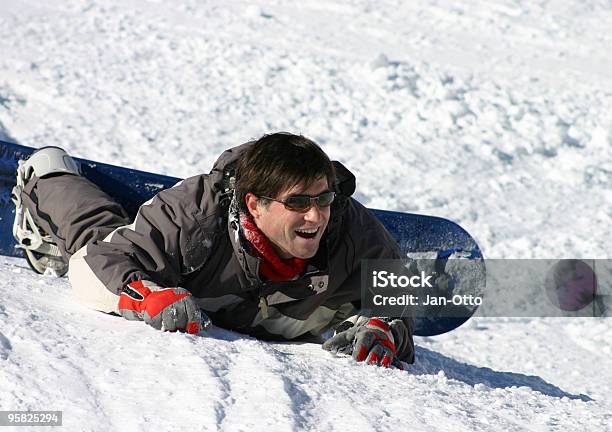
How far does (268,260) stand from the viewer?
3312 millimetres

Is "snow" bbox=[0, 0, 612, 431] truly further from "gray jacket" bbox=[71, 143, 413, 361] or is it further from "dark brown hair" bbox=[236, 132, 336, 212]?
"dark brown hair" bbox=[236, 132, 336, 212]

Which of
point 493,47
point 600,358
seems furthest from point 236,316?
point 493,47

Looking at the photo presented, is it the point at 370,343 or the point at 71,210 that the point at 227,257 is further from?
the point at 71,210

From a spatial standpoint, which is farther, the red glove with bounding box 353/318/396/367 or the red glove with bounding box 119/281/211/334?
the red glove with bounding box 353/318/396/367

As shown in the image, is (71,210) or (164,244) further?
(71,210)

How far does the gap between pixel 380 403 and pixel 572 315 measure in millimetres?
2749

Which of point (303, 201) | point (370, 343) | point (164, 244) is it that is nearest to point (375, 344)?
point (370, 343)

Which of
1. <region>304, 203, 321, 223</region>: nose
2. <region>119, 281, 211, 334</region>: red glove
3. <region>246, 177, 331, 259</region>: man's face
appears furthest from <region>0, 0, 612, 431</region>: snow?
<region>304, 203, 321, 223</region>: nose

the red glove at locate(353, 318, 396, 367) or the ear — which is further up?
the ear

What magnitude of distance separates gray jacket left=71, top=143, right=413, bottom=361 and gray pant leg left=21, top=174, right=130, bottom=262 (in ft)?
1.22

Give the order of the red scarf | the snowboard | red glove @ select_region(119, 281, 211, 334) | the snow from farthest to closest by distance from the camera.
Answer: the snowboard, the red scarf, red glove @ select_region(119, 281, 211, 334), the snow

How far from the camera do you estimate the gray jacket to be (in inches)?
128

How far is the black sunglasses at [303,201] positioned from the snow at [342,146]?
1.61ft

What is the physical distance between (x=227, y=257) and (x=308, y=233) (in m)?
0.33
